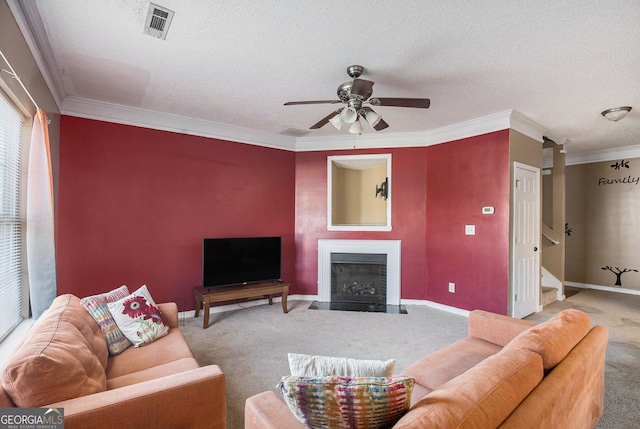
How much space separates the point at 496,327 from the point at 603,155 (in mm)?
5628

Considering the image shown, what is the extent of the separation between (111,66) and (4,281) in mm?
1863

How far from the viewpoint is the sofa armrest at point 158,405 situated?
3.95ft

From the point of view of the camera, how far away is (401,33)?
2146mm

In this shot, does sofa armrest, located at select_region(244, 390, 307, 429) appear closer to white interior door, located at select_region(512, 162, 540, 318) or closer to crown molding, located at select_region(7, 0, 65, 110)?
crown molding, located at select_region(7, 0, 65, 110)

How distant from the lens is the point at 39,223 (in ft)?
7.29

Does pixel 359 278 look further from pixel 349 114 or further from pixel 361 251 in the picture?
pixel 349 114

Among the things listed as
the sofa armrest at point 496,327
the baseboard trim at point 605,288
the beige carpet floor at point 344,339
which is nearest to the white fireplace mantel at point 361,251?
the beige carpet floor at point 344,339

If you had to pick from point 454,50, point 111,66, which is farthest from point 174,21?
point 454,50

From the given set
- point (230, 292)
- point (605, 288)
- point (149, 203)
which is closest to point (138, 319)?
point (230, 292)

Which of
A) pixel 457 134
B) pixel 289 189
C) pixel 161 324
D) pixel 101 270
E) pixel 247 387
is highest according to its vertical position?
pixel 457 134

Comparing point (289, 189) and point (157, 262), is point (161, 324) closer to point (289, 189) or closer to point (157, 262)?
point (157, 262)

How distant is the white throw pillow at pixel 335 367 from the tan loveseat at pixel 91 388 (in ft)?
1.93

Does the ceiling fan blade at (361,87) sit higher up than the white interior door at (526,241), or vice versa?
the ceiling fan blade at (361,87)

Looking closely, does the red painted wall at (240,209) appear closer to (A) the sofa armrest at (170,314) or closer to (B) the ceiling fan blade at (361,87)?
(A) the sofa armrest at (170,314)
